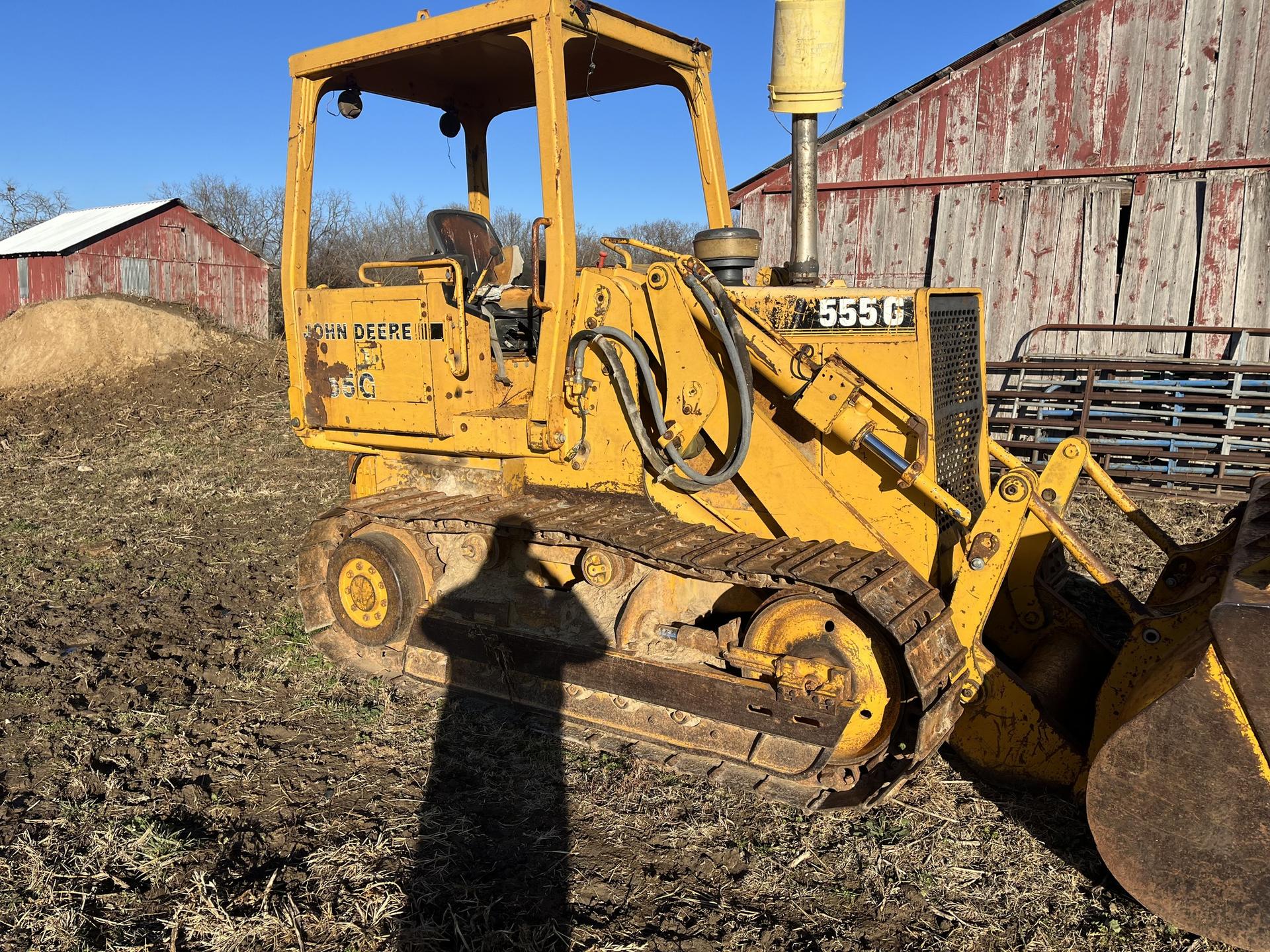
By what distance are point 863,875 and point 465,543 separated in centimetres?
240

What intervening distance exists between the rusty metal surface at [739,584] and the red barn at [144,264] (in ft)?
69.1

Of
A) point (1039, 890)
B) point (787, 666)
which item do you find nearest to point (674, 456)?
point (787, 666)

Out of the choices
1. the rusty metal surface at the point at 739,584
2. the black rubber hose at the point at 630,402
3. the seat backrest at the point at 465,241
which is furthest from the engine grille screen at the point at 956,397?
the seat backrest at the point at 465,241

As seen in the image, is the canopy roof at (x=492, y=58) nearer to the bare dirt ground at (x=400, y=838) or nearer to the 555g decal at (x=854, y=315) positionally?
the 555g decal at (x=854, y=315)

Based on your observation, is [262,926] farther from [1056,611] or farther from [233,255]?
[233,255]

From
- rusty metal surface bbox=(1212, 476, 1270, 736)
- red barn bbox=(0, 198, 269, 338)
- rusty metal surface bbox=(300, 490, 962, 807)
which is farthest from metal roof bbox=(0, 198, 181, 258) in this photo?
rusty metal surface bbox=(1212, 476, 1270, 736)

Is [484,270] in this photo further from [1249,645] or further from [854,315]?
[1249,645]

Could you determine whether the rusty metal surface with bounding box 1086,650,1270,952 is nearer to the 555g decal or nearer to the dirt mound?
the 555g decal

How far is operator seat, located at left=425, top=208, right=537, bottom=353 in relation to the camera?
4.74m

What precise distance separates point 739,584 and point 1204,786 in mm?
1739

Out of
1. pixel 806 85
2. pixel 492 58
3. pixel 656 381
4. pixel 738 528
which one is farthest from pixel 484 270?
pixel 738 528

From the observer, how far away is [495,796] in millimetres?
3971

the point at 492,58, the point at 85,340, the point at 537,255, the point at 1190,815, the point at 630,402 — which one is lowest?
the point at 1190,815

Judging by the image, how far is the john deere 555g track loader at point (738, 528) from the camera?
3070 millimetres
